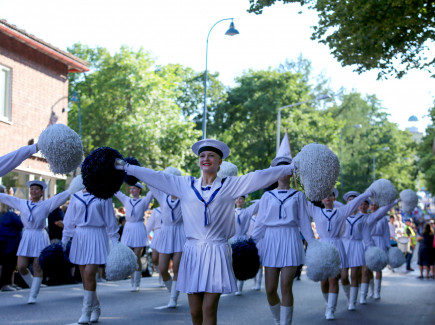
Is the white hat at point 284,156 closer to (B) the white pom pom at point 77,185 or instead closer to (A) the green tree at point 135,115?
(B) the white pom pom at point 77,185

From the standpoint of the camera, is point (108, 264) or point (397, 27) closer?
point (108, 264)

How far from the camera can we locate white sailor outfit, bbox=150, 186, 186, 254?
10758 millimetres

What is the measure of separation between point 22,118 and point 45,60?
251 cm

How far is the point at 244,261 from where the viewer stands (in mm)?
6590

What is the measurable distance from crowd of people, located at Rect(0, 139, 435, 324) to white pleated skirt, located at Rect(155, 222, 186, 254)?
0.02 m

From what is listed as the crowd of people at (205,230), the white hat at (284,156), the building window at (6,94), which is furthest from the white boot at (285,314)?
the building window at (6,94)

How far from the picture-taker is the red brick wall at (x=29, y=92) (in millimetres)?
20453

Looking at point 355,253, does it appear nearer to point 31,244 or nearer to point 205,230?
point 31,244

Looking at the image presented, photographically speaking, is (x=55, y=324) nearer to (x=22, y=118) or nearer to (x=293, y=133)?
(x=22, y=118)

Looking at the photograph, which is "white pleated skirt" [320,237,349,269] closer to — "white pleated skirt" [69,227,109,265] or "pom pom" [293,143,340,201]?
"white pleated skirt" [69,227,109,265]

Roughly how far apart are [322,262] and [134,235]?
624cm

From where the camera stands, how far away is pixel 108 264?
6.86 meters

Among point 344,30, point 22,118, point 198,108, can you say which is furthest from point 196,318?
point 198,108

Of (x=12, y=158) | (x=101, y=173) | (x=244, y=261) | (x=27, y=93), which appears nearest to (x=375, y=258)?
(x=244, y=261)
